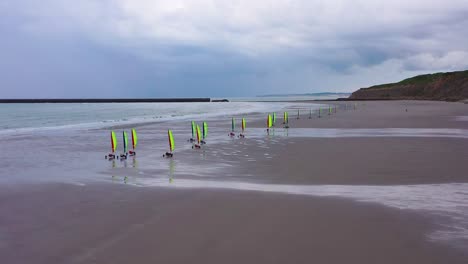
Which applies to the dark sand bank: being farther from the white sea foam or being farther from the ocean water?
the ocean water

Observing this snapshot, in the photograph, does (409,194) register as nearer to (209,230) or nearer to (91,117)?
(209,230)

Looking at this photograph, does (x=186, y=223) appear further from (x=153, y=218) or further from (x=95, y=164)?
(x=95, y=164)

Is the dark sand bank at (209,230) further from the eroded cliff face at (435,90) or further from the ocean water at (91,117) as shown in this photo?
the eroded cliff face at (435,90)

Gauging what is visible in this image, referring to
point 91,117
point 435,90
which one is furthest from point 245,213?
point 435,90

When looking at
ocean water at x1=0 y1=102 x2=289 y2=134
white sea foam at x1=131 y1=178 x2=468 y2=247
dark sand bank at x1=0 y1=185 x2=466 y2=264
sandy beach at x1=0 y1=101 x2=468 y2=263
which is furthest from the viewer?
ocean water at x1=0 y1=102 x2=289 y2=134

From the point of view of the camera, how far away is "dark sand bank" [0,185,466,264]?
223 inches

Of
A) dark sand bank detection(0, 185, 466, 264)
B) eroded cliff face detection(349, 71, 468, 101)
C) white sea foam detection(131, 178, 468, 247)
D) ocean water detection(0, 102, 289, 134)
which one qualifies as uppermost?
eroded cliff face detection(349, 71, 468, 101)

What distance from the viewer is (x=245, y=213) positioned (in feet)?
25.1

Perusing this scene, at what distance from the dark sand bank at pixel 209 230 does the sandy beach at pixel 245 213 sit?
0.02 metres

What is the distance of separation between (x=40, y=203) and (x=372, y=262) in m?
7.14

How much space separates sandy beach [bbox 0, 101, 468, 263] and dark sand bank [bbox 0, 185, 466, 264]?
20 mm

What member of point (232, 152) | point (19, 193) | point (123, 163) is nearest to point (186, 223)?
point (19, 193)

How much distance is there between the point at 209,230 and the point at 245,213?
1.14 meters

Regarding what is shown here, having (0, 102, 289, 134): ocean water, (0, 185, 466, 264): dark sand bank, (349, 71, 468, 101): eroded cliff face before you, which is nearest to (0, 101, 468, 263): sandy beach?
(0, 185, 466, 264): dark sand bank
